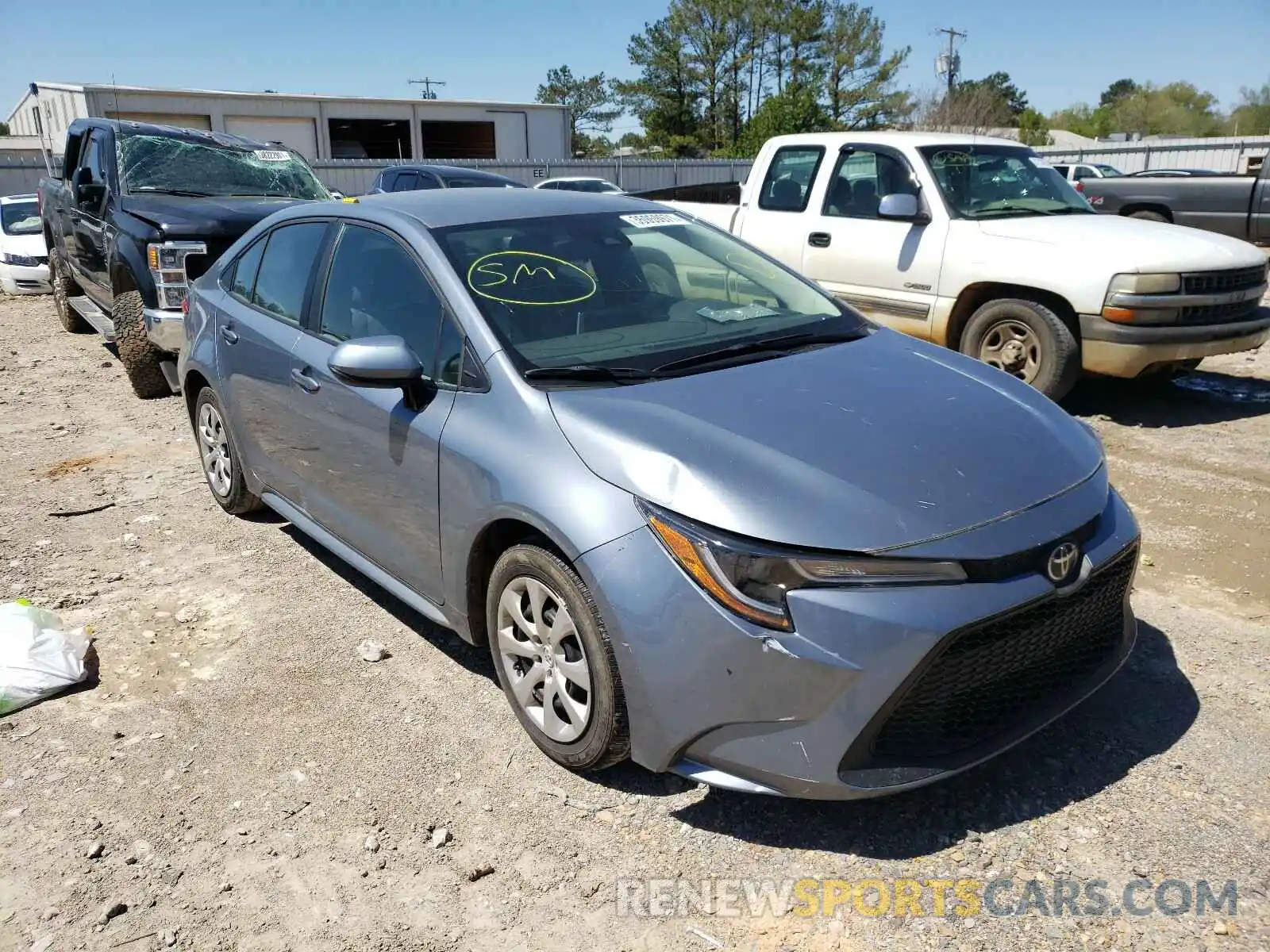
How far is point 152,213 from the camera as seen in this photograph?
7762mm

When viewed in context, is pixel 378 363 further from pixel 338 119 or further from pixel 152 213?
pixel 338 119

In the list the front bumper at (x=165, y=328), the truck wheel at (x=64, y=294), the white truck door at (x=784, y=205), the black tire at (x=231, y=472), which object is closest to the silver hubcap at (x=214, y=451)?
the black tire at (x=231, y=472)

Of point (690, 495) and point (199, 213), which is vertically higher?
point (199, 213)

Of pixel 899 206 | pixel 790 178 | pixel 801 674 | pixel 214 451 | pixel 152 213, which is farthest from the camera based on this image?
pixel 790 178

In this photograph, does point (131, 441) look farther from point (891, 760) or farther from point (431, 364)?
point (891, 760)

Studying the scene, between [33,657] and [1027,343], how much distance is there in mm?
6110

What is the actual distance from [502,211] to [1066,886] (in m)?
3.00

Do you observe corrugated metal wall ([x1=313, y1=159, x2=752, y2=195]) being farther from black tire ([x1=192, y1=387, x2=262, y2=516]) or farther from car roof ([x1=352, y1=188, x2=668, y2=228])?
car roof ([x1=352, y1=188, x2=668, y2=228])

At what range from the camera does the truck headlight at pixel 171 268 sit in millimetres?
7312

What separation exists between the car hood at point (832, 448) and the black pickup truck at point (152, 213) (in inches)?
206

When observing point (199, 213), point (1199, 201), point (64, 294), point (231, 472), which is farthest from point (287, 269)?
point (1199, 201)

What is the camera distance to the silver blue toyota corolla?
256 centimetres

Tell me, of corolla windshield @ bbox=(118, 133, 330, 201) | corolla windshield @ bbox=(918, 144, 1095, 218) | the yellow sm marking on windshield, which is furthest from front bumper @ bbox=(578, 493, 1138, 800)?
corolla windshield @ bbox=(118, 133, 330, 201)

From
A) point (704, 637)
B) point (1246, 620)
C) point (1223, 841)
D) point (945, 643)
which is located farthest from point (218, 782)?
point (1246, 620)
